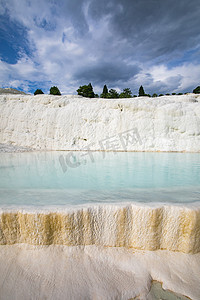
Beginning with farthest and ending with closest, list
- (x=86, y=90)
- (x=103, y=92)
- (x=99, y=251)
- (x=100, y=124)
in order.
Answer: (x=103, y=92) < (x=86, y=90) < (x=100, y=124) < (x=99, y=251)

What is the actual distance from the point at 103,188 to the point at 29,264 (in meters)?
1.41

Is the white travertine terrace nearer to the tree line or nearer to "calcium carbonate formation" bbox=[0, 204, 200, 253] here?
"calcium carbonate formation" bbox=[0, 204, 200, 253]

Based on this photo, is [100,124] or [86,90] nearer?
[100,124]

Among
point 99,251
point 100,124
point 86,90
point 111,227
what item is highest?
point 86,90

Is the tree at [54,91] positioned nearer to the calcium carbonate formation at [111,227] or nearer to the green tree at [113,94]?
the green tree at [113,94]

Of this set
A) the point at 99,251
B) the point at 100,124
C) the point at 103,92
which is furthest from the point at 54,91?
the point at 99,251

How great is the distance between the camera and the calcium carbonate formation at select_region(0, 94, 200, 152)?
32.8 feet

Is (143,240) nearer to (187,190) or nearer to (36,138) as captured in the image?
(187,190)

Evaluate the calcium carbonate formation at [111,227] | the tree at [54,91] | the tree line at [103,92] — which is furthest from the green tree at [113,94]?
the calcium carbonate formation at [111,227]

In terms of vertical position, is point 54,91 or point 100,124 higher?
point 54,91

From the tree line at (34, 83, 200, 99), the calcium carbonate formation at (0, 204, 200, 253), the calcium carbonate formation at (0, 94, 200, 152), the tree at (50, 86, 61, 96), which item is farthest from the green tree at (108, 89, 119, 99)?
the calcium carbonate formation at (0, 204, 200, 253)

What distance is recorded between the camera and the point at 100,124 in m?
11.0

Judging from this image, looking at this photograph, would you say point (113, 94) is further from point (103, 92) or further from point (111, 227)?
point (111, 227)

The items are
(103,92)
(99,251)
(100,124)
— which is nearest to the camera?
(99,251)
